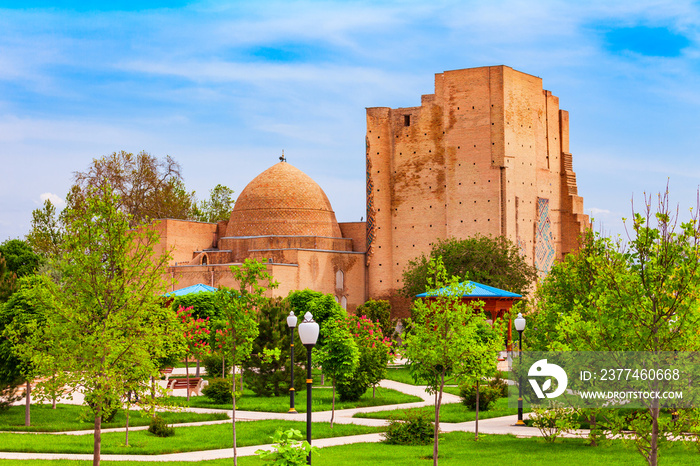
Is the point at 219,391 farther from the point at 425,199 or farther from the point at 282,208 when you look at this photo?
the point at 282,208

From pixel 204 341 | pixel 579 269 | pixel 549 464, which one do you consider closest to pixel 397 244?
pixel 204 341

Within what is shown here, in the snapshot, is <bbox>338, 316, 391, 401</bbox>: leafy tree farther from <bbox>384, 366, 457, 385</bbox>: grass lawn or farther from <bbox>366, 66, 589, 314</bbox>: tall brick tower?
<bbox>366, 66, 589, 314</bbox>: tall brick tower

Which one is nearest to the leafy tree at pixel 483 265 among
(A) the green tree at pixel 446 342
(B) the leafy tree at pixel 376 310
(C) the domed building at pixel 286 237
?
(B) the leafy tree at pixel 376 310

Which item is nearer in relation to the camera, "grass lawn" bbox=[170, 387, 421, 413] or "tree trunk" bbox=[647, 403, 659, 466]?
"tree trunk" bbox=[647, 403, 659, 466]

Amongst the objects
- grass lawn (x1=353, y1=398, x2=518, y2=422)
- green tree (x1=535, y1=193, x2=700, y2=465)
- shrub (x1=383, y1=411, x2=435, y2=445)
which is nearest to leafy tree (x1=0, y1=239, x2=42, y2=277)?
grass lawn (x1=353, y1=398, x2=518, y2=422)

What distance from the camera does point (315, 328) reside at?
1095 cm

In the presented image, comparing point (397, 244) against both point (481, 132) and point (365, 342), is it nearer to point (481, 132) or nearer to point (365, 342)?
point (481, 132)

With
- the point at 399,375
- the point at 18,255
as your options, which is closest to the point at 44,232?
the point at 18,255

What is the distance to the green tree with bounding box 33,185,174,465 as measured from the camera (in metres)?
10.9

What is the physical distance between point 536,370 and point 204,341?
1093 centimetres

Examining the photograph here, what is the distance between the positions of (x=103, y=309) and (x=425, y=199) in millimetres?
34532

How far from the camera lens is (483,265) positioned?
38531mm

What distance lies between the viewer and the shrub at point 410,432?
14.4m

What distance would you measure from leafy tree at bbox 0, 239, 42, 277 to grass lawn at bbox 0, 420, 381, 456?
103 feet
